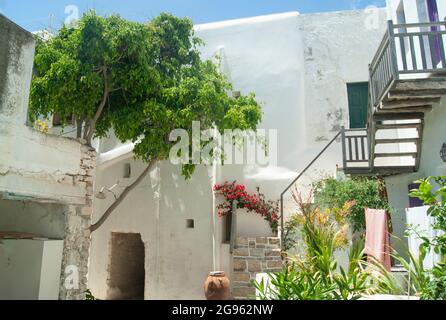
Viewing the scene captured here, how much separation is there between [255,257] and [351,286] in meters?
4.74

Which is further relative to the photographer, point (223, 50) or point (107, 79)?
point (223, 50)

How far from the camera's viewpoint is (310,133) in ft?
36.7

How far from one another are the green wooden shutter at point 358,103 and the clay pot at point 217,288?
589 cm

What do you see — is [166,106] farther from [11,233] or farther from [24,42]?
[11,233]

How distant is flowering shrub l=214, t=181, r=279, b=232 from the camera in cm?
1017

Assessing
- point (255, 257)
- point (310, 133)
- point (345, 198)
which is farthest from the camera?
point (310, 133)

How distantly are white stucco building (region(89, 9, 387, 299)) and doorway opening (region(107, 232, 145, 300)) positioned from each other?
3 centimetres

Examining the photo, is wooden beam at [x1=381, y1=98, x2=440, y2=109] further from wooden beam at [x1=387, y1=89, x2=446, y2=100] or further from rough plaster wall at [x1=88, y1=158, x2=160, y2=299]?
rough plaster wall at [x1=88, y1=158, x2=160, y2=299]

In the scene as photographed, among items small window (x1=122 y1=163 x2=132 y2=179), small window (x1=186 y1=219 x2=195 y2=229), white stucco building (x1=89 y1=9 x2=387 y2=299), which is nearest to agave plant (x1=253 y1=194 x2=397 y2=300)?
white stucco building (x1=89 y1=9 x2=387 y2=299)

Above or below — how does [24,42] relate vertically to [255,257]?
above

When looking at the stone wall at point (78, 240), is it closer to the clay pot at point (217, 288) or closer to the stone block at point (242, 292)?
the clay pot at point (217, 288)

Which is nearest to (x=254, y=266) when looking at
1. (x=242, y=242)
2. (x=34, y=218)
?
(x=242, y=242)

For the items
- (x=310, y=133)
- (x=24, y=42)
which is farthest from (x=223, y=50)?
(x=24, y=42)

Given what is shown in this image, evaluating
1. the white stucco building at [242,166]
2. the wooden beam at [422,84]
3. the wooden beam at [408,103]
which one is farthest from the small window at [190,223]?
the wooden beam at [422,84]
